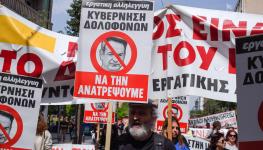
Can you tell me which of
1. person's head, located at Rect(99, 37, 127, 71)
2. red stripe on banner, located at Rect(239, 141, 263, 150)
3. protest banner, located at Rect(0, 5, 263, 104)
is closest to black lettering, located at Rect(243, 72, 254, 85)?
red stripe on banner, located at Rect(239, 141, 263, 150)

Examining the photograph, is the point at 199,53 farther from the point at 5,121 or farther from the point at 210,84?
the point at 5,121

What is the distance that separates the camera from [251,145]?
4000 mm

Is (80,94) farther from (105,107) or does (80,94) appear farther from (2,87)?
(105,107)

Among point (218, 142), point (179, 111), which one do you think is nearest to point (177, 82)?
point (218, 142)

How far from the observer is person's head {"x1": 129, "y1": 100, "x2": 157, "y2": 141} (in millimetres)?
4215

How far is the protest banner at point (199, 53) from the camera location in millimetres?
5969

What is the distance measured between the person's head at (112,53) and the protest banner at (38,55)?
1.25 m

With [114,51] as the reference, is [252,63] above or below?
below

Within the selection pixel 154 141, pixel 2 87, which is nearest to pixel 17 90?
pixel 2 87

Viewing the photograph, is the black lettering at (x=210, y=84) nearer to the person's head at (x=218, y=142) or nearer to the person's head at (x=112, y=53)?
the person's head at (x=112, y=53)

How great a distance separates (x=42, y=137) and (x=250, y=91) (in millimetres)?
5307

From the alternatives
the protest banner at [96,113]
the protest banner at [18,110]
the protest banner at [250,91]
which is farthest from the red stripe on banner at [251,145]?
the protest banner at [96,113]

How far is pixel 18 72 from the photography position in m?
6.77

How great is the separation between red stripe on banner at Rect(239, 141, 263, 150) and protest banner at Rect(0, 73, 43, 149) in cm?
299
